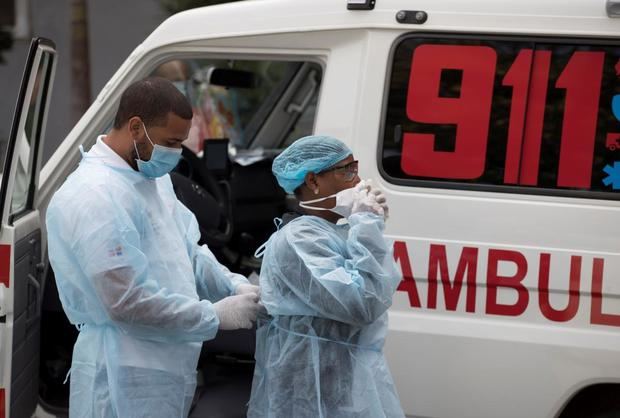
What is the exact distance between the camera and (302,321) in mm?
2916

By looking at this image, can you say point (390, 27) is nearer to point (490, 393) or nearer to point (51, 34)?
point (490, 393)

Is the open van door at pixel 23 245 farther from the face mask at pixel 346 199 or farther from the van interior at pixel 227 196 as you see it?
the face mask at pixel 346 199

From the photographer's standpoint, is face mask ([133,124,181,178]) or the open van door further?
the open van door

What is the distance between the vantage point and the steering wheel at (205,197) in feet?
14.4

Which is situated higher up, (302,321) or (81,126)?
(81,126)

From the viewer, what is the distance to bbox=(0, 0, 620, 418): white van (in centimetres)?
348

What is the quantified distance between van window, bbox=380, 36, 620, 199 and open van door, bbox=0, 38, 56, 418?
130cm

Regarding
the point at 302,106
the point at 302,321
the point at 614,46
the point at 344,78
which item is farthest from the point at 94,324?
the point at 302,106

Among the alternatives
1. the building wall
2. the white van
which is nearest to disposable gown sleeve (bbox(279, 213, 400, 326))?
the white van

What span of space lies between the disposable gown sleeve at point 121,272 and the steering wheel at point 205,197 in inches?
59.4

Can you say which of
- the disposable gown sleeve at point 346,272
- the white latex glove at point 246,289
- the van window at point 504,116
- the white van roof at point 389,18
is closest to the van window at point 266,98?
the white van roof at point 389,18

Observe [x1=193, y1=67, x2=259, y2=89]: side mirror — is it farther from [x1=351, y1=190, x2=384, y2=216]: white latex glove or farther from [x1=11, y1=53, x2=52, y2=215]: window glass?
[x1=351, y1=190, x2=384, y2=216]: white latex glove

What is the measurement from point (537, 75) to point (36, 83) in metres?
1.81

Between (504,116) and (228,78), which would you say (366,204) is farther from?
(228,78)
